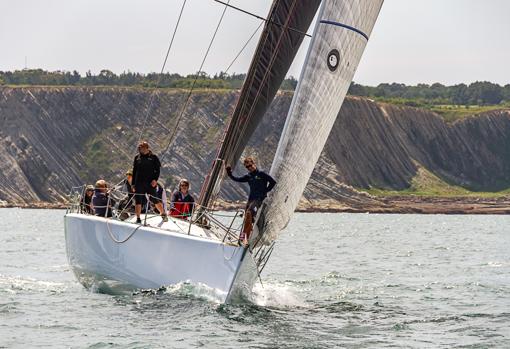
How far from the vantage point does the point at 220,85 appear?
113 m

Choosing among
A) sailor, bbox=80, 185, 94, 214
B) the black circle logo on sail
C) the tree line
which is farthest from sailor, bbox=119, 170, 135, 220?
the tree line

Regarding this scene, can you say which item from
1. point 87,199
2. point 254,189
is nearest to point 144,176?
point 254,189

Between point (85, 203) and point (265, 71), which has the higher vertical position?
point (265, 71)

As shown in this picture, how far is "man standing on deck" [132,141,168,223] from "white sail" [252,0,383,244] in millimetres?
1928

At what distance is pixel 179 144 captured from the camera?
89625 mm

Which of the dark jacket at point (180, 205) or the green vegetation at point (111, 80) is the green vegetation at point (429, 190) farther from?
the dark jacket at point (180, 205)

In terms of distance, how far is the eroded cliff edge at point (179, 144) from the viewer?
87688 millimetres

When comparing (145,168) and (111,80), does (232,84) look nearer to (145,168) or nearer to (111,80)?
(111,80)

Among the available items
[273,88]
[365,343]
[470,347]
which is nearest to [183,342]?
[365,343]

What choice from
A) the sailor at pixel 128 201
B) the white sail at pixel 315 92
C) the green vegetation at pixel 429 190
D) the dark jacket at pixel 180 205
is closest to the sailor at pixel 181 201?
the dark jacket at pixel 180 205

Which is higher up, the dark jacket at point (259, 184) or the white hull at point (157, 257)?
the dark jacket at point (259, 184)

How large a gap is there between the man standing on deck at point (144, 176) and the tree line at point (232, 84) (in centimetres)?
6382

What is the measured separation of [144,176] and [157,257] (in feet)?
4.42

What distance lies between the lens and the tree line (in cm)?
11431
